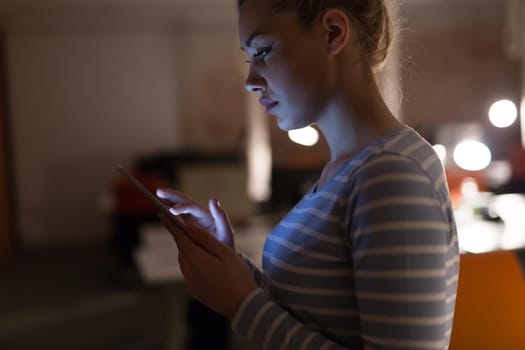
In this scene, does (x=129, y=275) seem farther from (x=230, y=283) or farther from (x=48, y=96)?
(x=230, y=283)

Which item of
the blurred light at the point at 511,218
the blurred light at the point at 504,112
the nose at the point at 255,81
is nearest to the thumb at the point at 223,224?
the nose at the point at 255,81

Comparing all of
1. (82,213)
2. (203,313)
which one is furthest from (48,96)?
(203,313)

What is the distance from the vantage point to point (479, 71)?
708cm

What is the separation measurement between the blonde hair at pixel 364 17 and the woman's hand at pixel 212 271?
1.05 ft

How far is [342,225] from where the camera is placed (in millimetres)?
657

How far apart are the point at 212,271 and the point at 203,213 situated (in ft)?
0.76

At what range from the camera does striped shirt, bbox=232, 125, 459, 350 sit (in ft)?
1.95

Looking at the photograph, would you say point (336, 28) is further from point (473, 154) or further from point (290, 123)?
point (473, 154)

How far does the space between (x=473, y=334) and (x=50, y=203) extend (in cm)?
618

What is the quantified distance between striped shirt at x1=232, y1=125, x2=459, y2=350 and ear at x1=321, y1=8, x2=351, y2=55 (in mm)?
134

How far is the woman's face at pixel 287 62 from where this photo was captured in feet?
2.32

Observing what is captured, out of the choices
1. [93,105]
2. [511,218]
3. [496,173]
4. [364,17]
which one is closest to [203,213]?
[364,17]

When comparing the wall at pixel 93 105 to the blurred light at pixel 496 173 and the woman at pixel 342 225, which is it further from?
the woman at pixel 342 225

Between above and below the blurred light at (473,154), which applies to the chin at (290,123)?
above
